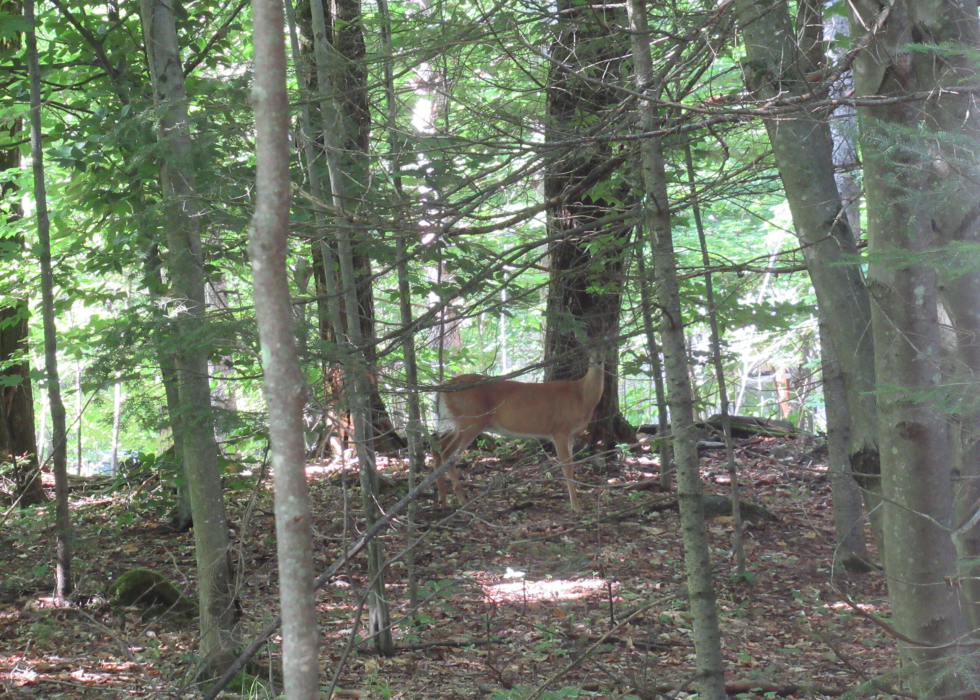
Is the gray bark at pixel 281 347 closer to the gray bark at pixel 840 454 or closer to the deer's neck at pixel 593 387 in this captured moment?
the gray bark at pixel 840 454

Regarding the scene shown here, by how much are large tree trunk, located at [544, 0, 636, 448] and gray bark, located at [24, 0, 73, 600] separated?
3.70 metres

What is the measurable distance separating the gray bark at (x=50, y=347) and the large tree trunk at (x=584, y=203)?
3.70m

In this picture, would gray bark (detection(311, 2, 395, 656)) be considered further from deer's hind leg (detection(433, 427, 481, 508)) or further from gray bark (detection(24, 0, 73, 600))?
gray bark (detection(24, 0, 73, 600))

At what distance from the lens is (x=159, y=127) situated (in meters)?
4.37

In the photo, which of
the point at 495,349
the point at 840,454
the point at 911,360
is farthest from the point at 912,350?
the point at 840,454

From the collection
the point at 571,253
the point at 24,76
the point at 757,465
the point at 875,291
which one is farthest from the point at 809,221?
the point at 24,76

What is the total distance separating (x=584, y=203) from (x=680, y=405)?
4544 mm

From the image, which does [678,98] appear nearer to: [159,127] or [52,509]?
[159,127]

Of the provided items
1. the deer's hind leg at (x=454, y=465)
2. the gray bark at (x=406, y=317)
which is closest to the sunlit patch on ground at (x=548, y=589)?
the deer's hind leg at (x=454, y=465)

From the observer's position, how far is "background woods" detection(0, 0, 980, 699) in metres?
3.12

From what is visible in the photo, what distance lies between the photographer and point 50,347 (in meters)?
6.05

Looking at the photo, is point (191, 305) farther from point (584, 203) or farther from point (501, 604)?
point (584, 203)

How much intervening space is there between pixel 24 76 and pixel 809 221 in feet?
23.2

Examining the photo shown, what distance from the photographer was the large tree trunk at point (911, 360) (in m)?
3.10
